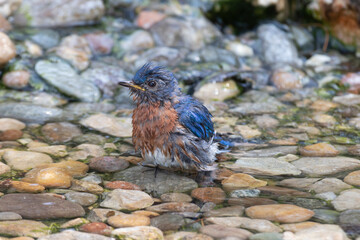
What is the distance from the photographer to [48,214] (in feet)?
12.2

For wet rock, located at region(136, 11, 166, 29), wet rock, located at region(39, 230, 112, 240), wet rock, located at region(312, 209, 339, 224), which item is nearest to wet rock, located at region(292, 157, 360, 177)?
wet rock, located at region(312, 209, 339, 224)

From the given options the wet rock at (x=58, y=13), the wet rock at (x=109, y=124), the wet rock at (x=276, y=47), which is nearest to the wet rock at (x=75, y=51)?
the wet rock at (x=58, y=13)

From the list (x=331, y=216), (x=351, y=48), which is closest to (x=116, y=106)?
(x=331, y=216)

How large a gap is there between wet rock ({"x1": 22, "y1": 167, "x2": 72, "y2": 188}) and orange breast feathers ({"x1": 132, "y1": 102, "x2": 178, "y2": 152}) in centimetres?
78

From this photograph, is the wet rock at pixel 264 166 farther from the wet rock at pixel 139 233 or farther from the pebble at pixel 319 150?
the wet rock at pixel 139 233

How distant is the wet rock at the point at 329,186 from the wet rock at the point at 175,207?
1.15 m

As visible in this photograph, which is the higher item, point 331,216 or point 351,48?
point 351,48

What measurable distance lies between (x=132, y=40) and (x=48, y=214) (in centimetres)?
518

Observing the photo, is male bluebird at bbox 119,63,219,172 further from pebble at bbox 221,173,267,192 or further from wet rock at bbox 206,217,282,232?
wet rock at bbox 206,217,282,232

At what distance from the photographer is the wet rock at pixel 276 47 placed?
883cm

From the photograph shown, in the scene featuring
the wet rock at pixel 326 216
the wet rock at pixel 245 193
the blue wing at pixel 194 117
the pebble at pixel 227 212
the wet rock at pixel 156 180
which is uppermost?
the blue wing at pixel 194 117

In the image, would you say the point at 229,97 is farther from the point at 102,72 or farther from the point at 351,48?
the point at 351,48

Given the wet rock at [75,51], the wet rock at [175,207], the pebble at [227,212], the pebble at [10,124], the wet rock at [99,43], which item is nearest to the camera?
the pebble at [227,212]

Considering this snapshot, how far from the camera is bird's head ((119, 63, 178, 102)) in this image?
15.7 ft
